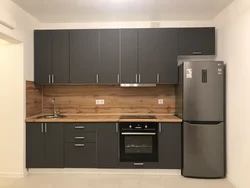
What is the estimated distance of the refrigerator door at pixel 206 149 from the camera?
3.41 meters

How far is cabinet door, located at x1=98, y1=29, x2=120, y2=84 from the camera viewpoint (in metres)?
3.87

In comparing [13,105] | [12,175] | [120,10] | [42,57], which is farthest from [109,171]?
[120,10]

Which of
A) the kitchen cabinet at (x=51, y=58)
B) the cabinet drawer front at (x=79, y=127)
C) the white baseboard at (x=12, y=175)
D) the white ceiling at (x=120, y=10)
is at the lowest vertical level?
the white baseboard at (x=12, y=175)

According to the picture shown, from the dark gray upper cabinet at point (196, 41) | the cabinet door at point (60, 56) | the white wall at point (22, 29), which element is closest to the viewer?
the white wall at point (22, 29)

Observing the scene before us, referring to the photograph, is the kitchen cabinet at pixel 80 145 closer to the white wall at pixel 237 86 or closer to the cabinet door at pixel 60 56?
the cabinet door at pixel 60 56

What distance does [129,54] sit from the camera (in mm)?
3863

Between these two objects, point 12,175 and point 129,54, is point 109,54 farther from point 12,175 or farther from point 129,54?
point 12,175

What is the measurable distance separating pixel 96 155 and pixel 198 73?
6.58 feet

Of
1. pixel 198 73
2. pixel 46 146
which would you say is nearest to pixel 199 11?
pixel 198 73

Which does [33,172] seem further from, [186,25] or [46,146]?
[186,25]

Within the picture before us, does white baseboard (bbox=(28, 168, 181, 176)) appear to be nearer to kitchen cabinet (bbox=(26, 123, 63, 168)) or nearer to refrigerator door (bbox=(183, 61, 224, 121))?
kitchen cabinet (bbox=(26, 123, 63, 168))

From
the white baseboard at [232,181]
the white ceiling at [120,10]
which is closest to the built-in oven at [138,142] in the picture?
the white baseboard at [232,181]

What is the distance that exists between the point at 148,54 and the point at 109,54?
0.65 m

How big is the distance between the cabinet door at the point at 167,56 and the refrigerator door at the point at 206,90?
428mm
